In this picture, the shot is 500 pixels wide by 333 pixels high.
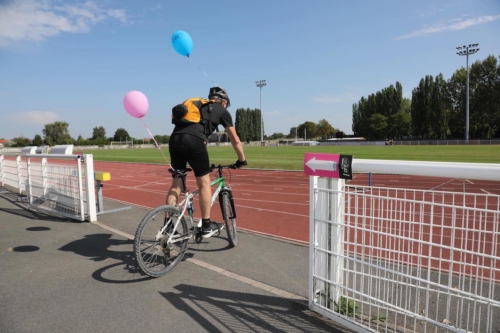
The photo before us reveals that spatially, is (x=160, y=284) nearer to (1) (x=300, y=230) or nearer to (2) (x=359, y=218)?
(2) (x=359, y=218)

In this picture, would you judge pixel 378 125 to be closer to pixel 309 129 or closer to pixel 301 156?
pixel 309 129

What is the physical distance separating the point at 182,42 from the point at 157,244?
362cm

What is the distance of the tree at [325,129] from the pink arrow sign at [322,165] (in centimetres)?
13351

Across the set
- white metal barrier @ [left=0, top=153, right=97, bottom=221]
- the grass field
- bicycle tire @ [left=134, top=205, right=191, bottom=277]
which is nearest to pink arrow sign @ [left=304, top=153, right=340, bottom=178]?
bicycle tire @ [left=134, top=205, right=191, bottom=277]

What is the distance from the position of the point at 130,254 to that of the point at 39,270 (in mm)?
991

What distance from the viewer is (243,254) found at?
14.2 ft

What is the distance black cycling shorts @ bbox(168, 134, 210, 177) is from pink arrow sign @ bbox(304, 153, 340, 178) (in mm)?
1456

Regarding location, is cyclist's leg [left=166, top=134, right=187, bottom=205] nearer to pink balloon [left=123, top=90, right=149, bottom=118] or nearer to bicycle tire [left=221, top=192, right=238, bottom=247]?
bicycle tire [left=221, top=192, right=238, bottom=247]

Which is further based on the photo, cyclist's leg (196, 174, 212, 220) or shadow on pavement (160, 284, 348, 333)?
cyclist's leg (196, 174, 212, 220)

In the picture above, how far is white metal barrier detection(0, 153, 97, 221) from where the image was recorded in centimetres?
615

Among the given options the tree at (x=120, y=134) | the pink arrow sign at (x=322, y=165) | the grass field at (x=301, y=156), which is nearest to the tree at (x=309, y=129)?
the tree at (x=120, y=134)

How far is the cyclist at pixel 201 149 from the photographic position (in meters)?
3.75

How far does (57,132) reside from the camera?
11269cm

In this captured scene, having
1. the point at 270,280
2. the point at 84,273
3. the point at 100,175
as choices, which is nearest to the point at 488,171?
the point at 270,280
